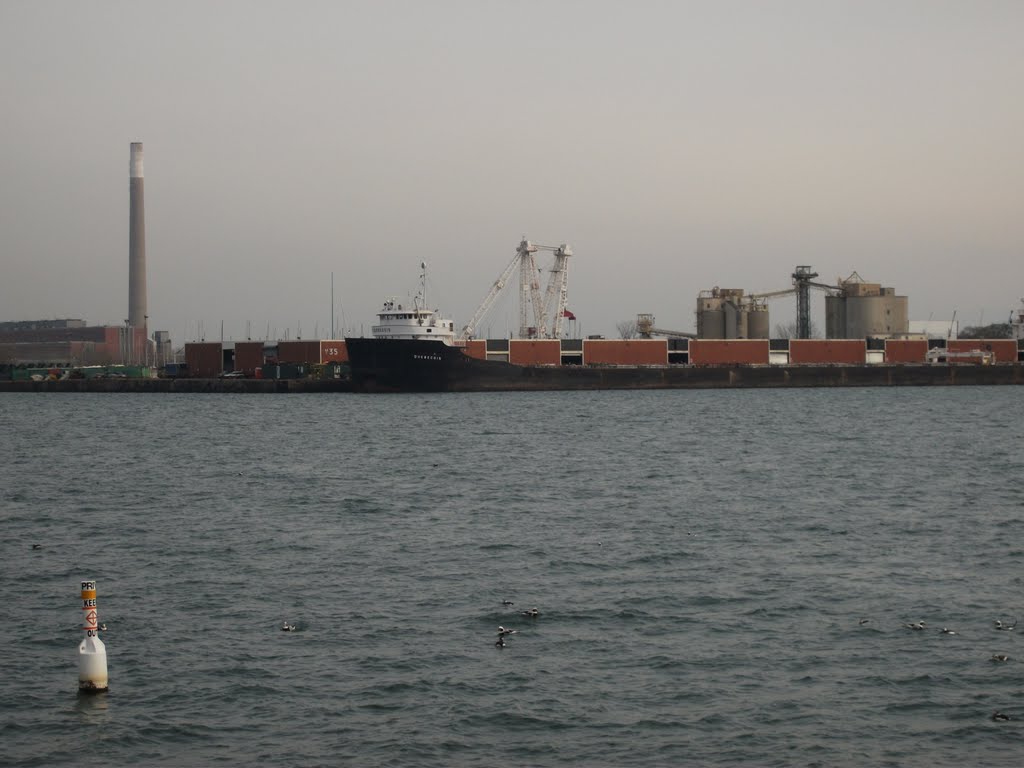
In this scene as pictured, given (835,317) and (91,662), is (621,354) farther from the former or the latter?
(91,662)

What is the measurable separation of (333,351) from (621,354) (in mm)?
21952

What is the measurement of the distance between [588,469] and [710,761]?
76.8 ft

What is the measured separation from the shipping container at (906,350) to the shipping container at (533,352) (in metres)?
28.9

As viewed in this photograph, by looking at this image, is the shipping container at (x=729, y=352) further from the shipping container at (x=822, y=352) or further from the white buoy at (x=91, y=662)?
the white buoy at (x=91, y=662)

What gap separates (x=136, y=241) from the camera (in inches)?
5408

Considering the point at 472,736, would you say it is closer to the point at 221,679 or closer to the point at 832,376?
the point at 221,679

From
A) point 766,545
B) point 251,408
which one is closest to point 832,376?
point 251,408

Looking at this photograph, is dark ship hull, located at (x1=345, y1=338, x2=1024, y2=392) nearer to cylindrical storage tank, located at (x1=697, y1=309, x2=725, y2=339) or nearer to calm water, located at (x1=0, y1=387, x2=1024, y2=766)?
cylindrical storage tank, located at (x1=697, y1=309, x2=725, y2=339)

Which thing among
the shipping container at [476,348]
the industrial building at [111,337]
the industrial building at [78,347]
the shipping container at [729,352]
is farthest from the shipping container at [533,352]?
the industrial building at [78,347]

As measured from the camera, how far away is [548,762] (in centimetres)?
1036

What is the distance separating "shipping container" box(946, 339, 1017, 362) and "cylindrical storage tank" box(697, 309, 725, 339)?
62.1 ft

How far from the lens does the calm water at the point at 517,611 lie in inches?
432

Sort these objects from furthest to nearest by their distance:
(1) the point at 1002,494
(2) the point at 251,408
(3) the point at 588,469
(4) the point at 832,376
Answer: (4) the point at 832,376 < (2) the point at 251,408 < (3) the point at 588,469 < (1) the point at 1002,494

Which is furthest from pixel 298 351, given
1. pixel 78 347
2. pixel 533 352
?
pixel 78 347
